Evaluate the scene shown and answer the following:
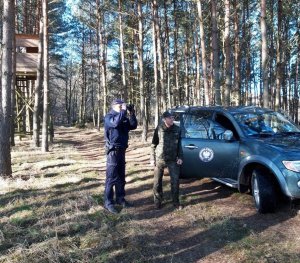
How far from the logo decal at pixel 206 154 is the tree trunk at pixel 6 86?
5.46 metres

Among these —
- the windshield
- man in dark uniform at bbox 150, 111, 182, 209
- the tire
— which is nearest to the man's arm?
man in dark uniform at bbox 150, 111, 182, 209

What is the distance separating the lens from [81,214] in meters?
6.88

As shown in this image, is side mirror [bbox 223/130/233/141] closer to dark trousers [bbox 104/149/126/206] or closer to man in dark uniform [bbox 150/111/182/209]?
man in dark uniform [bbox 150/111/182/209]

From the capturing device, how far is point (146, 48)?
3800 cm

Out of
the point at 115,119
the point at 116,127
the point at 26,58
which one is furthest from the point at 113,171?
the point at 26,58

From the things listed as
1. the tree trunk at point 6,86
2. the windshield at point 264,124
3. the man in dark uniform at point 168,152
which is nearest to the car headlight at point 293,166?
the windshield at point 264,124

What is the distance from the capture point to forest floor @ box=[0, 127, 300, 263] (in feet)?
16.6

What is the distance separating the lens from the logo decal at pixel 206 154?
24.0 feet

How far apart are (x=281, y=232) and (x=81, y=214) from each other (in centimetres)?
340

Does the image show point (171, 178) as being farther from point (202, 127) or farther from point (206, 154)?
point (202, 127)

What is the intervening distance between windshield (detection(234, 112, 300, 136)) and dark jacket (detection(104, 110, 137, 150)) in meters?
2.11

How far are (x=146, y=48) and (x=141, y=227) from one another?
1310 inches

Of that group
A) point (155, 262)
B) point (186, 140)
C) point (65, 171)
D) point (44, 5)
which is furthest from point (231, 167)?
point (44, 5)

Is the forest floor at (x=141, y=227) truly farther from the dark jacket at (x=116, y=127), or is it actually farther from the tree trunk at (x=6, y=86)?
the dark jacket at (x=116, y=127)
